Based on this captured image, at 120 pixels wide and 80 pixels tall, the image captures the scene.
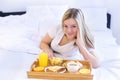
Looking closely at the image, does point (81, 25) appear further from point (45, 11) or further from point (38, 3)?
point (38, 3)

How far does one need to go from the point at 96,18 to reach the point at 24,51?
125cm

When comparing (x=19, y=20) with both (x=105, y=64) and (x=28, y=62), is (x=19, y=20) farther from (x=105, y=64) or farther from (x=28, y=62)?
(x=105, y=64)

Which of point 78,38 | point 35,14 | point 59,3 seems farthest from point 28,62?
point 59,3

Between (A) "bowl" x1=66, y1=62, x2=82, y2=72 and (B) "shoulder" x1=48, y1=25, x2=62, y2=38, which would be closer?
(A) "bowl" x1=66, y1=62, x2=82, y2=72

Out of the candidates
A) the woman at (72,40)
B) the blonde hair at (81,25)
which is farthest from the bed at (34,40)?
the blonde hair at (81,25)

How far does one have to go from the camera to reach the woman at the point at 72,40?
188 cm

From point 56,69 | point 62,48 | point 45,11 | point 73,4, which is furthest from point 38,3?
point 56,69

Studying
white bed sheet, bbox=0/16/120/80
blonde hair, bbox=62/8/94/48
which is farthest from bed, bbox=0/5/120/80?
blonde hair, bbox=62/8/94/48

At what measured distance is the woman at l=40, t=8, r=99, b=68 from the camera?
1.88m

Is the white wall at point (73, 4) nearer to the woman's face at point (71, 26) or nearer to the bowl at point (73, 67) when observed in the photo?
the woman's face at point (71, 26)

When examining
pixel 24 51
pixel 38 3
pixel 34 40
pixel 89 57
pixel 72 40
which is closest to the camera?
pixel 89 57

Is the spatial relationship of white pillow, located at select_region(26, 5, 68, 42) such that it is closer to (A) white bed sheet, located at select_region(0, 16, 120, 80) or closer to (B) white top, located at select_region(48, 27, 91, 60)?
(A) white bed sheet, located at select_region(0, 16, 120, 80)

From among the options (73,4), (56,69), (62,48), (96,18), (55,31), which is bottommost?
(56,69)

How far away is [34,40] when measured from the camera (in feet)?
8.20
